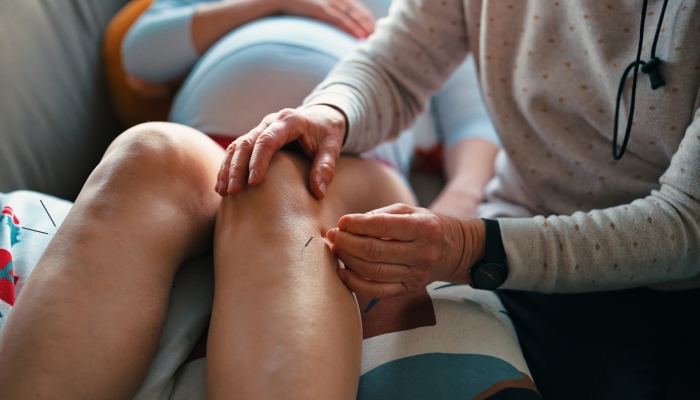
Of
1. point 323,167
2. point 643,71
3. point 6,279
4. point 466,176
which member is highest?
point 643,71

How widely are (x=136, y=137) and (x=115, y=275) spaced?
0.58 ft

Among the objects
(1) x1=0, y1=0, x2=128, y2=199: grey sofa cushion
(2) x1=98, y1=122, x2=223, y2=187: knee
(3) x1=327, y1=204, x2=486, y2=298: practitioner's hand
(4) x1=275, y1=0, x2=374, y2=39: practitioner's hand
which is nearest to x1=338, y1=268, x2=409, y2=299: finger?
(3) x1=327, y1=204, x2=486, y2=298: practitioner's hand

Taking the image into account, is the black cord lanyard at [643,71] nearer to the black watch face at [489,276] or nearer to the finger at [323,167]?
the black watch face at [489,276]

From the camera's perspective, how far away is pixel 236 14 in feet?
3.86

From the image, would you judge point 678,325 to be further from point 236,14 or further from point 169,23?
point 169,23

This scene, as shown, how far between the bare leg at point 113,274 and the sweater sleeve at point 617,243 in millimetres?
396

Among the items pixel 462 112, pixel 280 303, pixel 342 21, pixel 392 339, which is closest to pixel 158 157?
pixel 280 303

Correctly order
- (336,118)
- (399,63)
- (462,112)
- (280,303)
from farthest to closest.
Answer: (462,112)
(399,63)
(336,118)
(280,303)

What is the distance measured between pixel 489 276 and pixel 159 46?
875mm

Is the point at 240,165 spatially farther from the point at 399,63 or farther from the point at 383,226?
the point at 399,63

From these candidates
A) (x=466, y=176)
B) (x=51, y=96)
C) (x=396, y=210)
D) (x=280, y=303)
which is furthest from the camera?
(x=466, y=176)

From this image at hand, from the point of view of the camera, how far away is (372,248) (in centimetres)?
60

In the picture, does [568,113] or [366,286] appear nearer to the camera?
[366,286]

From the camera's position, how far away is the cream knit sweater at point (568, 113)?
658 millimetres
